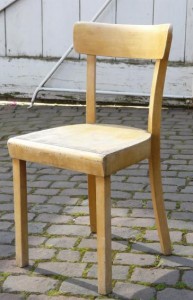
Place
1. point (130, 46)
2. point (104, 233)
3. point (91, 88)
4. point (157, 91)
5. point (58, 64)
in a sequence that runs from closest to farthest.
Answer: point (104, 233), point (157, 91), point (130, 46), point (91, 88), point (58, 64)

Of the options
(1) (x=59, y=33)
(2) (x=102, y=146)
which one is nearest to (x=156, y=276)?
(2) (x=102, y=146)

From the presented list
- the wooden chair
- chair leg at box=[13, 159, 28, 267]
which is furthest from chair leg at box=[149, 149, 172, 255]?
chair leg at box=[13, 159, 28, 267]

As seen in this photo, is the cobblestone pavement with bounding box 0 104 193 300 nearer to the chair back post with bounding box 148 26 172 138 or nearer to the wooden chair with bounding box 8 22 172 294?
the wooden chair with bounding box 8 22 172 294

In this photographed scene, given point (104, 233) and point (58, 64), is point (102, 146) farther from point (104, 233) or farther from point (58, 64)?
point (58, 64)

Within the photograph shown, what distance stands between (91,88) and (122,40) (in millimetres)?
278

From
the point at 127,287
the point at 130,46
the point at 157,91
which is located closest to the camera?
the point at 127,287

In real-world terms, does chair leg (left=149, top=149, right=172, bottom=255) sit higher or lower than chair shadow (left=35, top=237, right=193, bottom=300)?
higher

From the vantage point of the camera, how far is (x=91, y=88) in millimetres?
3098

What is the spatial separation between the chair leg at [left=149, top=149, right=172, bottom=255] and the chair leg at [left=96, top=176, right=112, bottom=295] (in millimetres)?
395

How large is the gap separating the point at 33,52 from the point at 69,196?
108 inches

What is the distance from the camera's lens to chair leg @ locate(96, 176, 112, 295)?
2.56 m

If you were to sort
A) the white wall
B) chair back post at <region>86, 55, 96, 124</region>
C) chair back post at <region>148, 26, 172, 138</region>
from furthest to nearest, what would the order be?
the white wall
chair back post at <region>86, 55, 96, 124</region>
chair back post at <region>148, 26, 172, 138</region>

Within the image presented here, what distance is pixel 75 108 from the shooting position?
6.00m

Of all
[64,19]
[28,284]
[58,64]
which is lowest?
[28,284]
